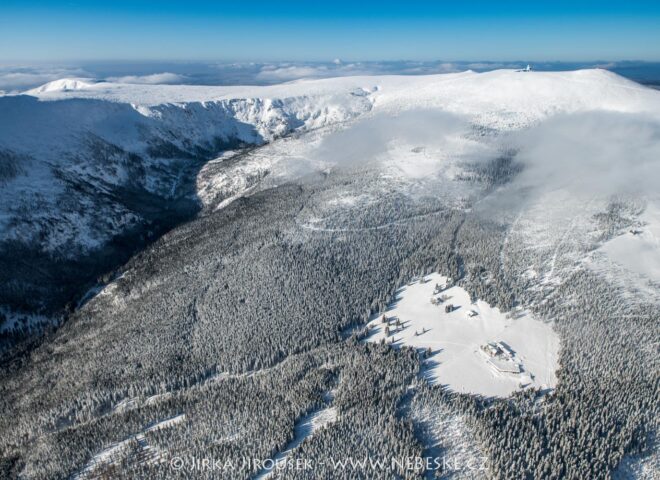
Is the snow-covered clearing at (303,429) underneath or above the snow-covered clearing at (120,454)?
above

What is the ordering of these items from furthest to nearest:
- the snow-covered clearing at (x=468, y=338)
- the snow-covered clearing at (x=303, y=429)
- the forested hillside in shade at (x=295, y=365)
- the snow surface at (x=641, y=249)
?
1. the snow surface at (x=641, y=249)
2. the snow-covered clearing at (x=468, y=338)
3. the forested hillside in shade at (x=295, y=365)
4. the snow-covered clearing at (x=303, y=429)

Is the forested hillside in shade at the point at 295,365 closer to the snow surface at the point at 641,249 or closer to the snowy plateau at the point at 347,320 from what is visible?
the snowy plateau at the point at 347,320

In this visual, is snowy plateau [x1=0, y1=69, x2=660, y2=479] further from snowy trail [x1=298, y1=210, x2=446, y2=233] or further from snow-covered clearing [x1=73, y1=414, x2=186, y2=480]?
snowy trail [x1=298, y1=210, x2=446, y2=233]

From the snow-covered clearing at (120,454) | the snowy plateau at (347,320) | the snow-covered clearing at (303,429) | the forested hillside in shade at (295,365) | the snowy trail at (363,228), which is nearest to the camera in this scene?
the snow-covered clearing at (303,429)

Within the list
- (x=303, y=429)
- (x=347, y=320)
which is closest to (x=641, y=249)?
(x=347, y=320)

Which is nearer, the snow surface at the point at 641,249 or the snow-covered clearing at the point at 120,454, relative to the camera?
the snow-covered clearing at the point at 120,454

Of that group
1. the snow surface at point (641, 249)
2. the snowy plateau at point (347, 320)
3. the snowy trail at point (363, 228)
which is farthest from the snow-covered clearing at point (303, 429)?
the snow surface at point (641, 249)

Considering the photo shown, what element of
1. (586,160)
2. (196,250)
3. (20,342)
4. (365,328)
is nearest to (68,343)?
(20,342)

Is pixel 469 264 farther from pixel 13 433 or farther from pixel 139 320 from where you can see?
pixel 13 433
